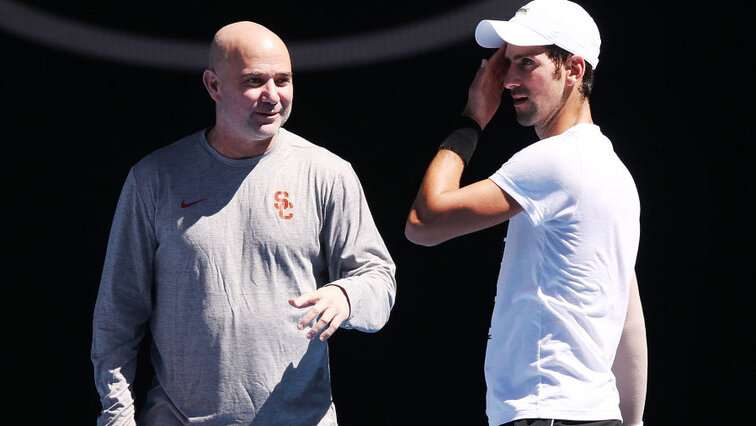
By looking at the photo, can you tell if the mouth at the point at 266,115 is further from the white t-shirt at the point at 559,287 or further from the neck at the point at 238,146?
the white t-shirt at the point at 559,287

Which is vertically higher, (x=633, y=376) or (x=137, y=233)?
(x=137, y=233)

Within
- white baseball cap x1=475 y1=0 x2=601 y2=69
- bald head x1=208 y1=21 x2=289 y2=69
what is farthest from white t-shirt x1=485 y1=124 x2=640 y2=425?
bald head x1=208 y1=21 x2=289 y2=69

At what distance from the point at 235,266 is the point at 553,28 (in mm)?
937

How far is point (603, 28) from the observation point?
3441 mm

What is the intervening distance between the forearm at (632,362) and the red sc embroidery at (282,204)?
2.78 feet

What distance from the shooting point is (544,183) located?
213 cm

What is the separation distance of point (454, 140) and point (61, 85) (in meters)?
1.58

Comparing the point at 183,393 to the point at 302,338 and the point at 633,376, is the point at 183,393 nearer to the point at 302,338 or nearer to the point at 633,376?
the point at 302,338

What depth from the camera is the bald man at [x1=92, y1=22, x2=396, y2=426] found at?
2439mm

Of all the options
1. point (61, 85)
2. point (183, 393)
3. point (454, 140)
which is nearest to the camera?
point (454, 140)

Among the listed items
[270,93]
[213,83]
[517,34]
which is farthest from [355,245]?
[517,34]

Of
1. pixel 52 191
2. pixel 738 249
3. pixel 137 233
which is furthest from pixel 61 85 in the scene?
pixel 738 249

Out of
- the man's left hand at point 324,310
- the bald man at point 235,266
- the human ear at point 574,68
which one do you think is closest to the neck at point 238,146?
the bald man at point 235,266

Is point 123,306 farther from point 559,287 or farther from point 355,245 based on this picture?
point 559,287
